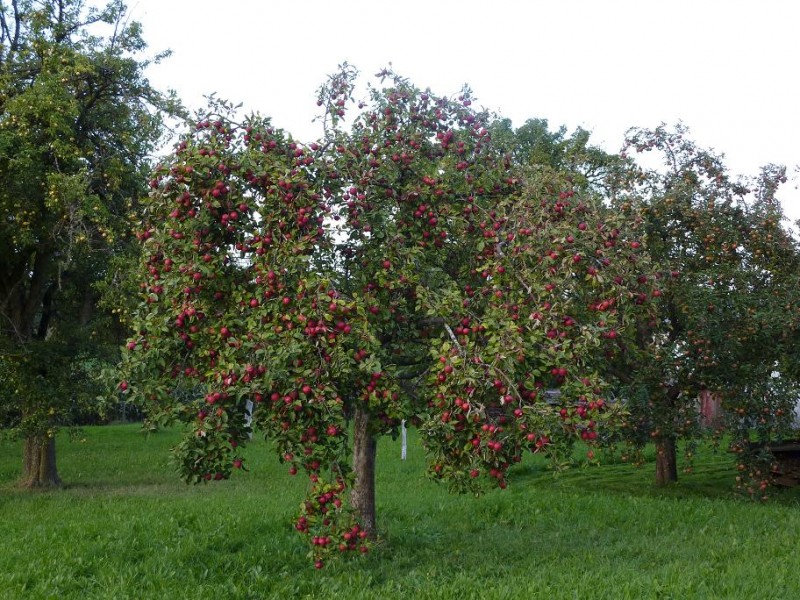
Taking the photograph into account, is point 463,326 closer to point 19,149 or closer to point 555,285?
point 555,285

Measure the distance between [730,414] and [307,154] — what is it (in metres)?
7.52

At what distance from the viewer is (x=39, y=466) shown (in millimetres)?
15055

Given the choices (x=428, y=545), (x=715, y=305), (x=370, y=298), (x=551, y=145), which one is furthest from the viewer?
(x=551, y=145)

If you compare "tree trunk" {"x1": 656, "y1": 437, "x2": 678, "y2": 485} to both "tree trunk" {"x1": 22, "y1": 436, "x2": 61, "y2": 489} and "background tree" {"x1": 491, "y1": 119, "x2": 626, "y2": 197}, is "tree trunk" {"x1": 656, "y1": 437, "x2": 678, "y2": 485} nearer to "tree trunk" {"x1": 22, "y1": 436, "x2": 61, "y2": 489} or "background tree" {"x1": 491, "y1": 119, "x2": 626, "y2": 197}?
"background tree" {"x1": 491, "y1": 119, "x2": 626, "y2": 197}

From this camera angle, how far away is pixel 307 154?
757cm

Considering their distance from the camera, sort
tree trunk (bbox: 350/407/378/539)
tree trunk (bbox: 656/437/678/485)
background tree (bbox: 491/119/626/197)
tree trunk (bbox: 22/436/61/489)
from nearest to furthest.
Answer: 1. tree trunk (bbox: 350/407/378/539)
2. tree trunk (bbox: 656/437/678/485)
3. tree trunk (bbox: 22/436/61/489)
4. background tree (bbox: 491/119/626/197)

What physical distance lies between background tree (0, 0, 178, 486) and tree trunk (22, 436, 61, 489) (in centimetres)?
2

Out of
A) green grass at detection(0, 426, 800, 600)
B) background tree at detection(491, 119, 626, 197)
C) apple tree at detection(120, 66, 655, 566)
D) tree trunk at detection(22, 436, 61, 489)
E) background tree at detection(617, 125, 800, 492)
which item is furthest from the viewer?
background tree at detection(491, 119, 626, 197)

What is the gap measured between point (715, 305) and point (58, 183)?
966 centimetres

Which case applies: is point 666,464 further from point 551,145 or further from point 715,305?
point 551,145

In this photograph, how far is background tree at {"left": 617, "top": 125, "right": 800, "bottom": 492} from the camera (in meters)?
11.0

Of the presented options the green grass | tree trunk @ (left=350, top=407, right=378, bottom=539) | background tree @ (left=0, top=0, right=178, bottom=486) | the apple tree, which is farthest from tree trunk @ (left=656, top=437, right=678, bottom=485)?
background tree @ (left=0, top=0, right=178, bottom=486)

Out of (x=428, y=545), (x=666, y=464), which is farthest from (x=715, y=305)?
(x=428, y=545)

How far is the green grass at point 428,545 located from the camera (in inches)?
278
